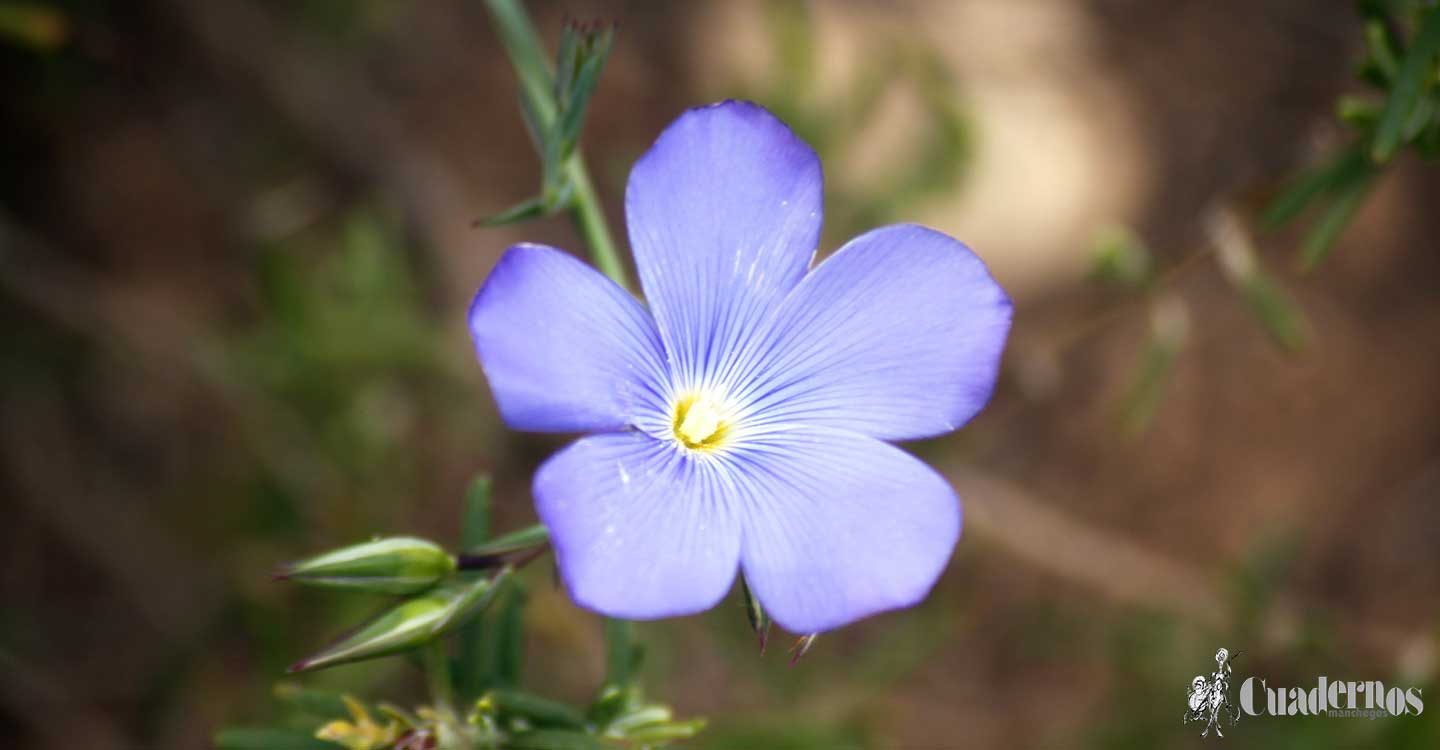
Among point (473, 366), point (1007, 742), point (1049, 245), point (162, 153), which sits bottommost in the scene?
point (1007, 742)

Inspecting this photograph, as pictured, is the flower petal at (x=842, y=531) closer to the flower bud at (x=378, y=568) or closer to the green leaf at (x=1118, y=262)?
the flower bud at (x=378, y=568)

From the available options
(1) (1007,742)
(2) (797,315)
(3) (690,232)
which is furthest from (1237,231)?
(1) (1007,742)

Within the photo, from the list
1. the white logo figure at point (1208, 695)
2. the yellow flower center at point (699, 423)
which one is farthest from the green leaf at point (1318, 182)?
the yellow flower center at point (699, 423)

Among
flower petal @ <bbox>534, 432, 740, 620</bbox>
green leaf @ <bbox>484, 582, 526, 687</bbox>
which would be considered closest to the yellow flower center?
flower petal @ <bbox>534, 432, 740, 620</bbox>

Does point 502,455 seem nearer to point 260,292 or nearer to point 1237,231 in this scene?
point 260,292

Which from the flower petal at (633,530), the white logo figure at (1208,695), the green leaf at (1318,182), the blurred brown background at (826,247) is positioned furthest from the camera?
the blurred brown background at (826,247)

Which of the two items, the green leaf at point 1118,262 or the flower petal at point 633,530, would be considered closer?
the flower petal at point 633,530
